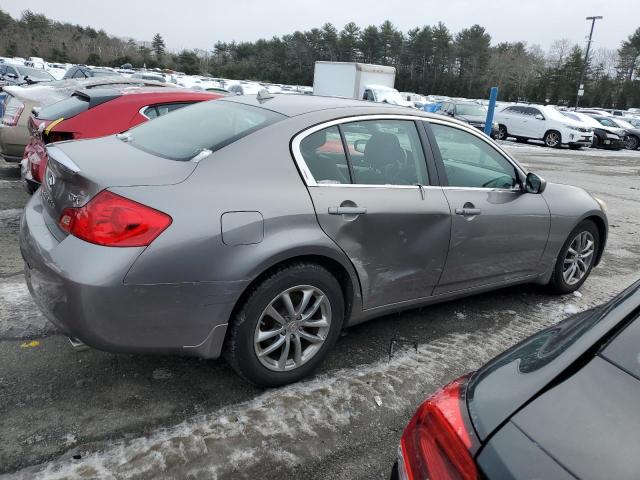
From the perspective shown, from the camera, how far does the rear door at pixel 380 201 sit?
2.98 meters

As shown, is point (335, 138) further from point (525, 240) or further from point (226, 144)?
point (525, 240)

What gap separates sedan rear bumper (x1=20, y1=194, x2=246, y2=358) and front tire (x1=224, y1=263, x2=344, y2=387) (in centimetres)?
13

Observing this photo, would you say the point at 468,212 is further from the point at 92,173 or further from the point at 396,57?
the point at 396,57

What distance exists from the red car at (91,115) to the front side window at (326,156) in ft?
10.4

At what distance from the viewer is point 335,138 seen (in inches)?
124

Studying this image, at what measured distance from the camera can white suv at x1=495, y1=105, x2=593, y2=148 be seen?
2198cm

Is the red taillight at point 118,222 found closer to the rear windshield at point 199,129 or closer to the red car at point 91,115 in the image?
the rear windshield at point 199,129

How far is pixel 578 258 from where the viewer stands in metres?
4.70

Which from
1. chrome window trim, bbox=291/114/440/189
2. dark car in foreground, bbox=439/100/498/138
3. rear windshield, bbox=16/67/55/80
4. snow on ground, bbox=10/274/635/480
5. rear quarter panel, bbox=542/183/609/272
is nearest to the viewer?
snow on ground, bbox=10/274/635/480

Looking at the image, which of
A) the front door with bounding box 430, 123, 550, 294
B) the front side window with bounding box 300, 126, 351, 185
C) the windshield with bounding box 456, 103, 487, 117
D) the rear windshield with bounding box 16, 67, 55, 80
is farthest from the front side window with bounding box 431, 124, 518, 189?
the rear windshield with bounding box 16, 67, 55, 80

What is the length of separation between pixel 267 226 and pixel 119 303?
0.79 meters

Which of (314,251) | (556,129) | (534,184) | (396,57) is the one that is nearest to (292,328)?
(314,251)

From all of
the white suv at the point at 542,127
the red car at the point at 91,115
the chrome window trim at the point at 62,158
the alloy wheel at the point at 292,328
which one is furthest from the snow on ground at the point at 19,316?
the white suv at the point at 542,127

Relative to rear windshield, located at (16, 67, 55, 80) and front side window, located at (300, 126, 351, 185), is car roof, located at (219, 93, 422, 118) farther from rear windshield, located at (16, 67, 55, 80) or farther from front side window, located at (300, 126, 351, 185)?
rear windshield, located at (16, 67, 55, 80)
